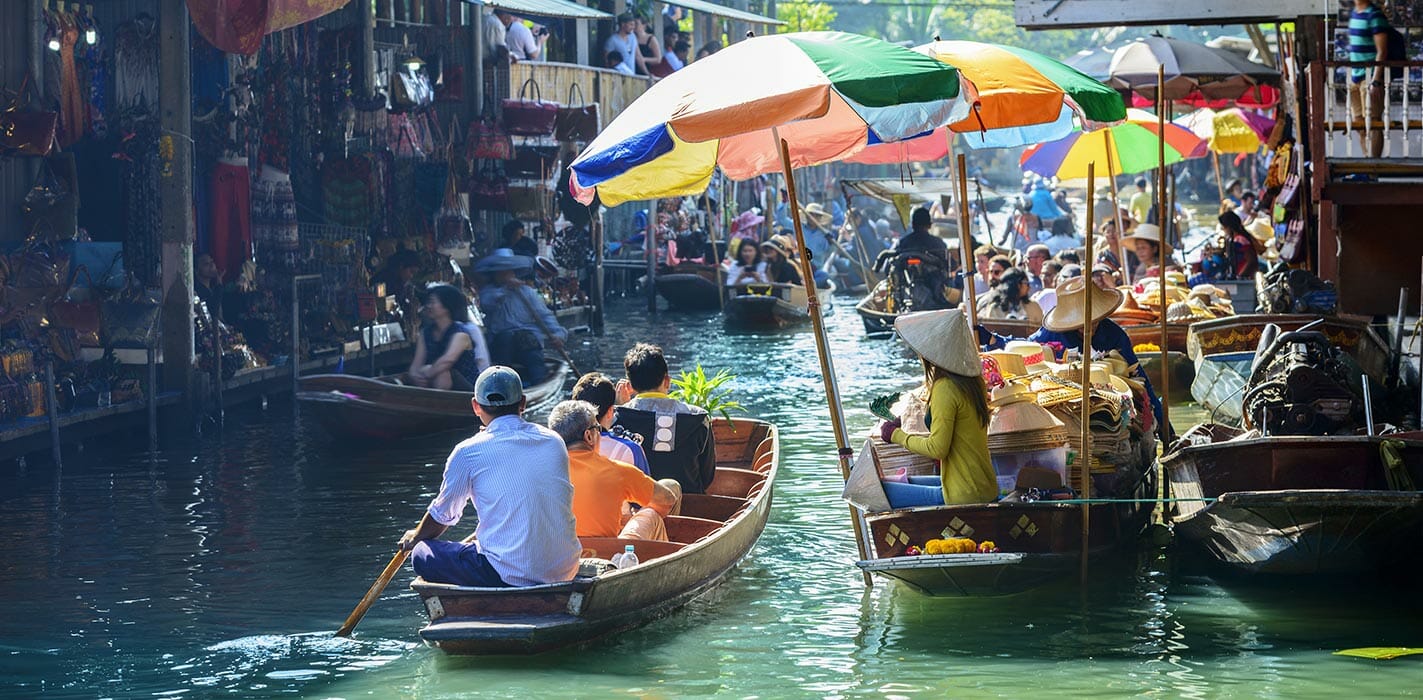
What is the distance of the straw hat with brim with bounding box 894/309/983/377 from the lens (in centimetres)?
853

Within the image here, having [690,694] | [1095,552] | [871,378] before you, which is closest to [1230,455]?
[1095,552]

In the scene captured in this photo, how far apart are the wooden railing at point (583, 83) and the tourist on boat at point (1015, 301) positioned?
7.91m

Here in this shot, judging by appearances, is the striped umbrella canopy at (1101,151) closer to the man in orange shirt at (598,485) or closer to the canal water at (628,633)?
the canal water at (628,633)

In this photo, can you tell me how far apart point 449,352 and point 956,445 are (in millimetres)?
6644

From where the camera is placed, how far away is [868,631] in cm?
880

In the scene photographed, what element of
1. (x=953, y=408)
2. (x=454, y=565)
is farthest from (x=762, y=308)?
(x=454, y=565)

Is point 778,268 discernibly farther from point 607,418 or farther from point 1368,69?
point 607,418

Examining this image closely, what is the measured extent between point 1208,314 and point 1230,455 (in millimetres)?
7131

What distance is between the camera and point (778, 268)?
2588cm

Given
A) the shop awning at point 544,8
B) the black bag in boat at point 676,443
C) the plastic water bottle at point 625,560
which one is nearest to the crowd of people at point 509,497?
the plastic water bottle at point 625,560

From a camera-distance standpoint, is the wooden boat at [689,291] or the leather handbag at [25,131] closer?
the leather handbag at [25,131]

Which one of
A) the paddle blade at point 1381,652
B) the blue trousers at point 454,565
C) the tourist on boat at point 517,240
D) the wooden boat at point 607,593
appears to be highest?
the tourist on boat at point 517,240

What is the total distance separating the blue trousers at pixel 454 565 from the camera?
7.72 meters

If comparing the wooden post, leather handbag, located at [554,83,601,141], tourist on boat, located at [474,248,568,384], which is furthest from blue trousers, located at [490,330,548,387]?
leather handbag, located at [554,83,601,141]
